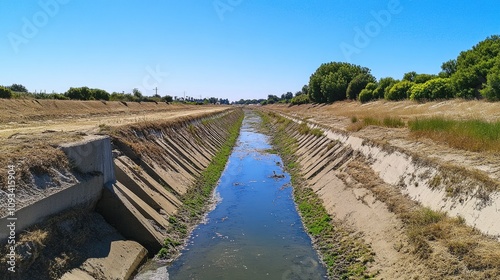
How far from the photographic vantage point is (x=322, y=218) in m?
15.2

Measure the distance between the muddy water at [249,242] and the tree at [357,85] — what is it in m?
59.8

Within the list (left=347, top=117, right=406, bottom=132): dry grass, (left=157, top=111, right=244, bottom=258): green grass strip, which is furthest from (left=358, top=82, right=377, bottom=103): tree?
(left=157, top=111, right=244, bottom=258): green grass strip

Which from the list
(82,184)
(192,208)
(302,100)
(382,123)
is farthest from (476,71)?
(302,100)

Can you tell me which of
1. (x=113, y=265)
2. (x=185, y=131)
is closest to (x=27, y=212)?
(x=113, y=265)

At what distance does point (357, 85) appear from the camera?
7756 centimetres

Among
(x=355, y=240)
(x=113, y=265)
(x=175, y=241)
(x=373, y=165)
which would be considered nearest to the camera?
(x=113, y=265)

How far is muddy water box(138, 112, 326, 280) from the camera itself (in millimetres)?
11102

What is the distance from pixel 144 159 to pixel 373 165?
34.5 ft

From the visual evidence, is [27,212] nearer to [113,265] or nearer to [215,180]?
[113,265]

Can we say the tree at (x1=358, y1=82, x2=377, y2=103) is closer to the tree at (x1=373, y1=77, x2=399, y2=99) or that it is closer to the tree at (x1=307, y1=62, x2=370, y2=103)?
the tree at (x1=373, y1=77, x2=399, y2=99)

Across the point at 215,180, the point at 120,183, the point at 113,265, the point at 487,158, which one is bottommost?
the point at 215,180

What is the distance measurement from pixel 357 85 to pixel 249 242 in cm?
6930

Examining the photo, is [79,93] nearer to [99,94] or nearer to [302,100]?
[99,94]

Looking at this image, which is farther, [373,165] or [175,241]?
[373,165]
